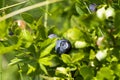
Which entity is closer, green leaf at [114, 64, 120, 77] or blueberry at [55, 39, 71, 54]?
green leaf at [114, 64, 120, 77]

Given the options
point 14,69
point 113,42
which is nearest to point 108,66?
point 113,42

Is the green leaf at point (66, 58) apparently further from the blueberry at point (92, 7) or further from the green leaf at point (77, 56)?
the blueberry at point (92, 7)

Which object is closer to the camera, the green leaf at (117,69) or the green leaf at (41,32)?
the green leaf at (117,69)

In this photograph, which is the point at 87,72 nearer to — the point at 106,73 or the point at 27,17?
the point at 106,73

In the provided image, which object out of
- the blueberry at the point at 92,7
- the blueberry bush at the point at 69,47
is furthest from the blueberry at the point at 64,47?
the blueberry at the point at 92,7

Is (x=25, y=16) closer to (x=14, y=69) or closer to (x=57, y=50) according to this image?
(x=57, y=50)

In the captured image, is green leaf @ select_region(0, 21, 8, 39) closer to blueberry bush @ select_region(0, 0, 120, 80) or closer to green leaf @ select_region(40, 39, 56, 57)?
blueberry bush @ select_region(0, 0, 120, 80)

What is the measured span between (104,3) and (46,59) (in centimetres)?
20

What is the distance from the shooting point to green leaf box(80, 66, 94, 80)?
2.86 ft

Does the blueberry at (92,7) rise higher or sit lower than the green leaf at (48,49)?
higher

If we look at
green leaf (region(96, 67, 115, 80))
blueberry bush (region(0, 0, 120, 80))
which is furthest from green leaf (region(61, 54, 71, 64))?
green leaf (region(96, 67, 115, 80))

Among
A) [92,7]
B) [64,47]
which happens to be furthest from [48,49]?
[92,7]

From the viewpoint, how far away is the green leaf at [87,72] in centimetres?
87

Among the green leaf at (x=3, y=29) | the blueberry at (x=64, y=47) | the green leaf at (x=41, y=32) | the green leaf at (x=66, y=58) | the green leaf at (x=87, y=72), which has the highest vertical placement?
the green leaf at (x=3, y=29)
